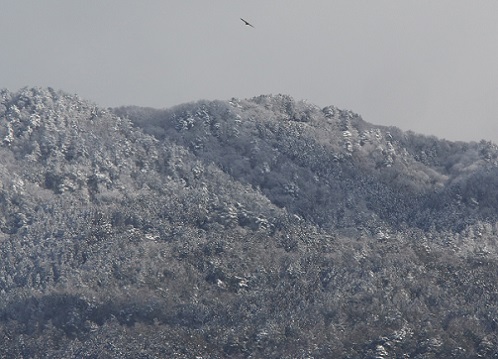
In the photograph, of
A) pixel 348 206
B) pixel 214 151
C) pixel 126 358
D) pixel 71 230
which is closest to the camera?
pixel 126 358

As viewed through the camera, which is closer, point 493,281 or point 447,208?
point 493,281

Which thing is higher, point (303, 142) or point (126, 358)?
point (303, 142)

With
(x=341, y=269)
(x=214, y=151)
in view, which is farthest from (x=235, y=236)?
(x=214, y=151)

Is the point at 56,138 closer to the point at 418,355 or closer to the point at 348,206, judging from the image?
the point at 348,206

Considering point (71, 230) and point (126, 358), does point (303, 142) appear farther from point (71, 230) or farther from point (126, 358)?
point (126, 358)

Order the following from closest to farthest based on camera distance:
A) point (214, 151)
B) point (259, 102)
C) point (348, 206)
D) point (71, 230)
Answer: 1. point (71, 230)
2. point (348, 206)
3. point (214, 151)
4. point (259, 102)

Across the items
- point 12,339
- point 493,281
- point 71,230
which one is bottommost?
point 12,339
